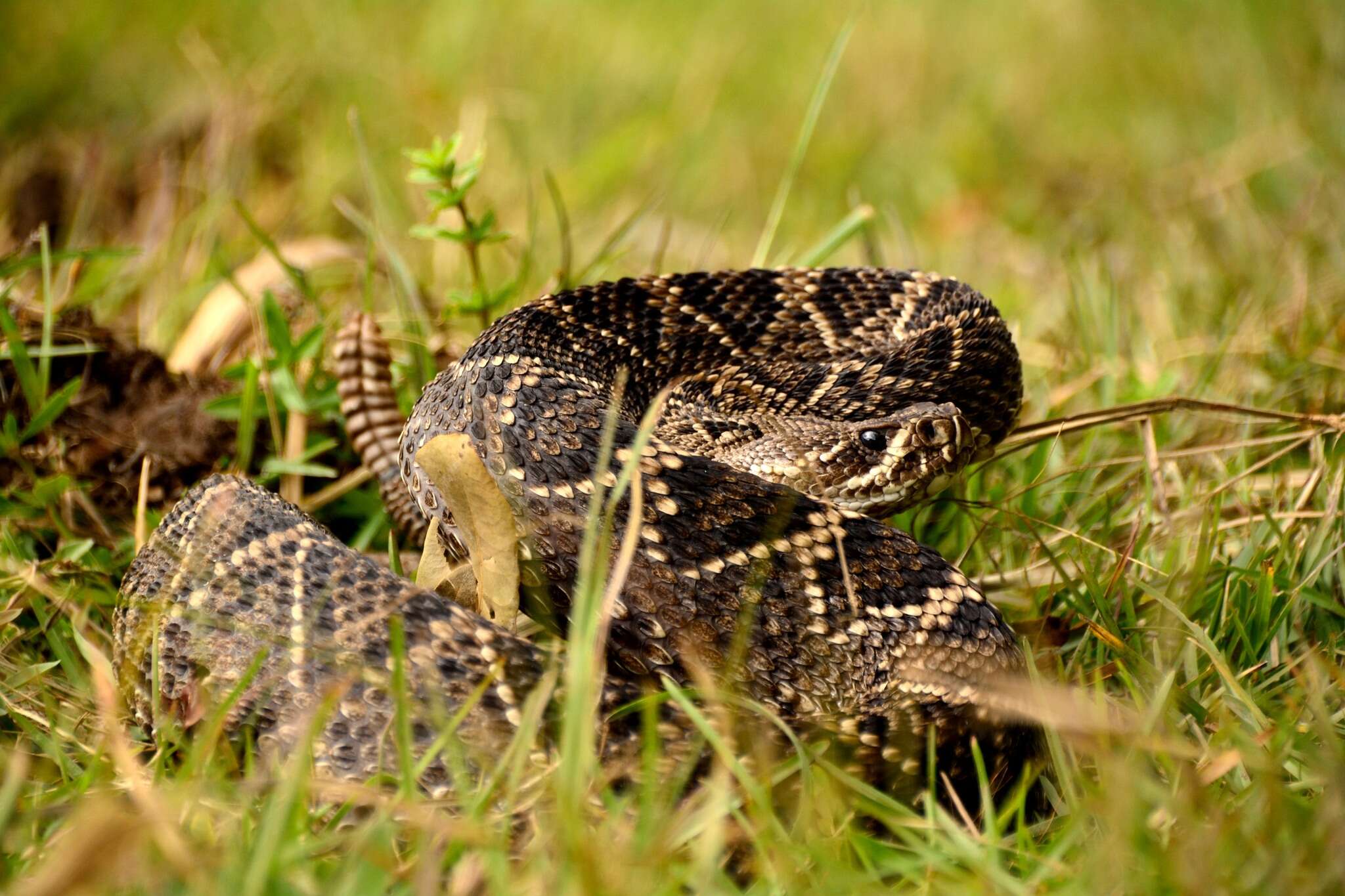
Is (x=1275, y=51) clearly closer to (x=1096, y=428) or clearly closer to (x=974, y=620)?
(x=1096, y=428)

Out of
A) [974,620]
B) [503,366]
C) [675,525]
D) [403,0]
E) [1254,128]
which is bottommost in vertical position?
[974,620]

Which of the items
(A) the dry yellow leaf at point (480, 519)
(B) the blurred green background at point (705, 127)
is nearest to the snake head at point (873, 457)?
(A) the dry yellow leaf at point (480, 519)

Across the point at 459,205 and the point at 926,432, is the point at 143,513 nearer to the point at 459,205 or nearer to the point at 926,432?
the point at 459,205

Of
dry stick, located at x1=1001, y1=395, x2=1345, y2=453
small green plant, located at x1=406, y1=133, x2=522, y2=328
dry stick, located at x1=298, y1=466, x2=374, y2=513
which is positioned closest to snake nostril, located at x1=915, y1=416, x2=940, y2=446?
dry stick, located at x1=1001, y1=395, x2=1345, y2=453

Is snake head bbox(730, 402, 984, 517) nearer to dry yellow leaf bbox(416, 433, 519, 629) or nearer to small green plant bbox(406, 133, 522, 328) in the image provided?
dry yellow leaf bbox(416, 433, 519, 629)

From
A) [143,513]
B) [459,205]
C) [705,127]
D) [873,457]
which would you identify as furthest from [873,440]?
[705,127]

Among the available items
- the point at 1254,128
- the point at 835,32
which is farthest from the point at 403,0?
the point at 1254,128

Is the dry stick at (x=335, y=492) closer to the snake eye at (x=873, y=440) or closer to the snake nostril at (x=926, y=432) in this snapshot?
the snake eye at (x=873, y=440)

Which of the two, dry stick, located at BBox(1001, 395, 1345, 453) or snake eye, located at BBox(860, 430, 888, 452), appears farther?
dry stick, located at BBox(1001, 395, 1345, 453)
